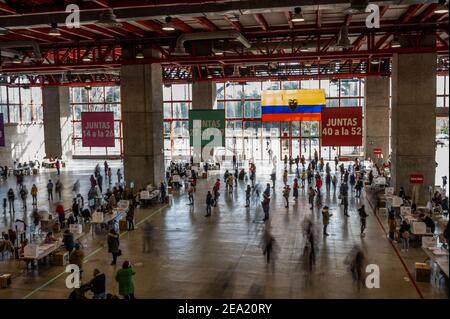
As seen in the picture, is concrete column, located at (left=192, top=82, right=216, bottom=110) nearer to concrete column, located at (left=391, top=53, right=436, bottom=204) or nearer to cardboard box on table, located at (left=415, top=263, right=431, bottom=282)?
concrete column, located at (left=391, top=53, right=436, bottom=204)

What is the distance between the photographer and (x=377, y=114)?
40.3 metres

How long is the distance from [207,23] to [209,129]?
470 cm

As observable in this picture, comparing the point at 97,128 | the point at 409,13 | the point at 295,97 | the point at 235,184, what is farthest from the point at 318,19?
the point at 235,184

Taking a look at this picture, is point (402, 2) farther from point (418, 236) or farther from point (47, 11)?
point (47, 11)

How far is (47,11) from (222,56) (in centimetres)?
1056

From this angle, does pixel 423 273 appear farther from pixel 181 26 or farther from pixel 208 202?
pixel 181 26

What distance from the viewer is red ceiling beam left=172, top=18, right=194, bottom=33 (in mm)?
20178

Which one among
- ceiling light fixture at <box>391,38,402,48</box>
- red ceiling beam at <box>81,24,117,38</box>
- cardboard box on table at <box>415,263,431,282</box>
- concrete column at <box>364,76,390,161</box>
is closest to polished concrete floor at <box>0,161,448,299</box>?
cardboard box on table at <box>415,263,431,282</box>

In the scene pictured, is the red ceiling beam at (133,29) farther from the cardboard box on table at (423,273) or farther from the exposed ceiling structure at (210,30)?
the cardboard box on table at (423,273)

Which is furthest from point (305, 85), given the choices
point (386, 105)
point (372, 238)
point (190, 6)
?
point (190, 6)

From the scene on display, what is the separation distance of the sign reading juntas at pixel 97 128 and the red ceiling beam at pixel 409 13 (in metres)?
14.6

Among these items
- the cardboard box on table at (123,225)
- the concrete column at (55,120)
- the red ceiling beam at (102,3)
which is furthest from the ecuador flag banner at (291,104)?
the concrete column at (55,120)

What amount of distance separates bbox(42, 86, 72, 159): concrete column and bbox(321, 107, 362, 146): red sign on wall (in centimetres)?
3424

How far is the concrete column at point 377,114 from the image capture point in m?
40.3
